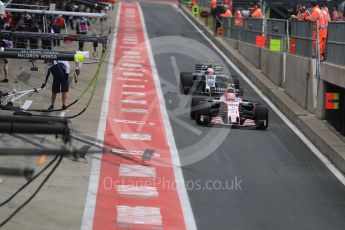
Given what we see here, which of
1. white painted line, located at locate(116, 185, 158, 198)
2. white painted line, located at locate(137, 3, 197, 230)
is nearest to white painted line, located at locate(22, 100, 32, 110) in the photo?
white painted line, located at locate(137, 3, 197, 230)

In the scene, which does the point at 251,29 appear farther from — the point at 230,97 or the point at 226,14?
the point at 230,97

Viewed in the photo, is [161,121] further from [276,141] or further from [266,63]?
[266,63]

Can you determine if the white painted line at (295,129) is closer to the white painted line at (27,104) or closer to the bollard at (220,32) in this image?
the bollard at (220,32)

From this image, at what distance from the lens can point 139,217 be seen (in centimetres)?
1322

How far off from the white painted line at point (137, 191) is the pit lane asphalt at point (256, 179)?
703 mm

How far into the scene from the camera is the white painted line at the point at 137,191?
1464 centimetres

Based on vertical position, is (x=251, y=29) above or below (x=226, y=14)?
below

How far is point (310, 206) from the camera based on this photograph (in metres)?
14.6

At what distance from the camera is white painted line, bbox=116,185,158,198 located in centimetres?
1464

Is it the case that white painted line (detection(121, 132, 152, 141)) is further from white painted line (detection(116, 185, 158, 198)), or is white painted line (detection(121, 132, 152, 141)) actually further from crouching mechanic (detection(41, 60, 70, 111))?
white painted line (detection(116, 185, 158, 198))

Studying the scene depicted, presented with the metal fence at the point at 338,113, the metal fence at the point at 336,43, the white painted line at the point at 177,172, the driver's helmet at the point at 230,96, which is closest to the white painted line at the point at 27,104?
the white painted line at the point at 177,172

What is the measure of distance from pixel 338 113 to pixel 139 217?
8745 mm

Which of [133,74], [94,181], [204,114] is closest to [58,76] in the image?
[204,114]

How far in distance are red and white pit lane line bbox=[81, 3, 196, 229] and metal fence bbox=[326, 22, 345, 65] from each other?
4.51 m
